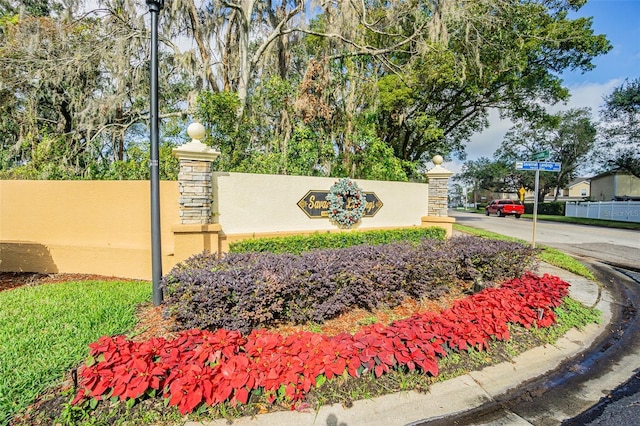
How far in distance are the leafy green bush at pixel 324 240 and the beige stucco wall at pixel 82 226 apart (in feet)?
5.03

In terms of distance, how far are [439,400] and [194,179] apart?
449cm

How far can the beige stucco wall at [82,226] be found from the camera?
17.7 feet

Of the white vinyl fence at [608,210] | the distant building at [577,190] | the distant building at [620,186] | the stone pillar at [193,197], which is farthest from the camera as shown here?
the distant building at [577,190]

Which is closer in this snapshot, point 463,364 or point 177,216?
point 463,364

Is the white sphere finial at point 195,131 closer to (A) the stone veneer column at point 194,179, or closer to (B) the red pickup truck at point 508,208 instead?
(A) the stone veneer column at point 194,179

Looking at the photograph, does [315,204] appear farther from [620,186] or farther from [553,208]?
[620,186]

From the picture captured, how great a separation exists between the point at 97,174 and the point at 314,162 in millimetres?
5861

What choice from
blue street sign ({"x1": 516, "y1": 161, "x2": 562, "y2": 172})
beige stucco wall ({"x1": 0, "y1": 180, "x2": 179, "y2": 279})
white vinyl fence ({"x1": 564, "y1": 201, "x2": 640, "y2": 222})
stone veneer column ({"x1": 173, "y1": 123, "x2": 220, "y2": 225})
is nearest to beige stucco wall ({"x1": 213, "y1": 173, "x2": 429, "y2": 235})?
stone veneer column ({"x1": 173, "y1": 123, "x2": 220, "y2": 225})

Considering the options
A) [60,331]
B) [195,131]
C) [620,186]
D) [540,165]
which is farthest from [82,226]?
[620,186]

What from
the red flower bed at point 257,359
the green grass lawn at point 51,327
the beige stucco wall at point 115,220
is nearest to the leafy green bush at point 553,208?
the beige stucco wall at point 115,220

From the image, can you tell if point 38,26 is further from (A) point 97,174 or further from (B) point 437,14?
(B) point 437,14

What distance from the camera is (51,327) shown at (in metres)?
3.11

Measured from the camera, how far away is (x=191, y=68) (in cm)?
910

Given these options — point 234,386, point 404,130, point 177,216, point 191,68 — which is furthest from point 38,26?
point 404,130
